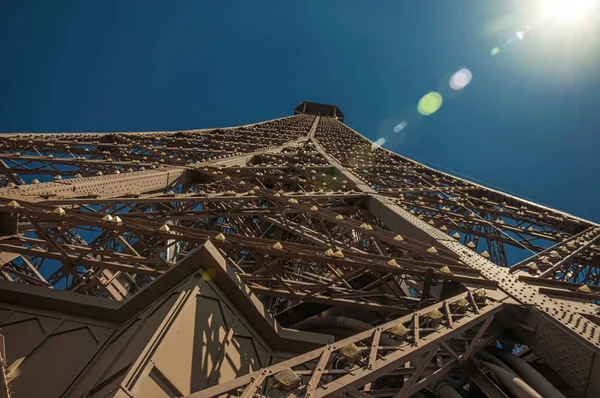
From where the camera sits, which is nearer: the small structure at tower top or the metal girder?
the metal girder

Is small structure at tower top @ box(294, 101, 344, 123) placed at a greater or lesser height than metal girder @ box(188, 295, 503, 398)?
greater

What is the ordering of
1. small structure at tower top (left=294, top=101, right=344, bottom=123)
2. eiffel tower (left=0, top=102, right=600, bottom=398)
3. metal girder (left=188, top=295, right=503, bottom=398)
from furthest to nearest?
small structure at tower top (left=294, top=101, right=344, bottom=123)
eiffel tower (left=0, top=102, right=600, bottom=398)
metal girder (left=188, top=295, right=503, bottom=398)

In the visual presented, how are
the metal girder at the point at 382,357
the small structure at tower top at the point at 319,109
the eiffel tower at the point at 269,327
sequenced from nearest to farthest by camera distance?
the metal girder at the point at 382,357 → the eiffel tower at the point at 269,327 → the small structure at tower top at the point at 319,109

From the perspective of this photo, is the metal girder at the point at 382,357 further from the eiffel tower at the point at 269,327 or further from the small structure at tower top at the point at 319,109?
the small structure at tower top at the point at 319,109

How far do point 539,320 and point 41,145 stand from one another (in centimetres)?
1221

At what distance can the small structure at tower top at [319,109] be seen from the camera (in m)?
51.9

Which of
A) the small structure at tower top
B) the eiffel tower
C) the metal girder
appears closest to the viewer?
the metal girder

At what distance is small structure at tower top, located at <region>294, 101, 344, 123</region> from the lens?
170ft

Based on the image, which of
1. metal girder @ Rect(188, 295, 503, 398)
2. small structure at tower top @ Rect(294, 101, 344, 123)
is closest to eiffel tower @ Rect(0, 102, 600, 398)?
metal girder @ Rect(188, 295, 503, 398)

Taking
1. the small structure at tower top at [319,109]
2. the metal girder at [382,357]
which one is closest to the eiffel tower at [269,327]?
the metal girder at [382,357]

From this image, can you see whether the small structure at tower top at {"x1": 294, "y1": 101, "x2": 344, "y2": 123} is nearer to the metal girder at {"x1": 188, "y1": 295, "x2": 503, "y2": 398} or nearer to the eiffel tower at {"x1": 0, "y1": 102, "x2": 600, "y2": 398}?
the eiffel tower at {"x1": 0, "y1": 102, "x2": 600, "y2": 398}

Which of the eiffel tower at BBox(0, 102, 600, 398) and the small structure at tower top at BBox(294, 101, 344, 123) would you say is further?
the small structure at tower top at BBox(294, 101, 344, 123)

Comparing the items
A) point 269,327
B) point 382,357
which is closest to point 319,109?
point 269,327

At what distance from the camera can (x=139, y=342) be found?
3117mm
